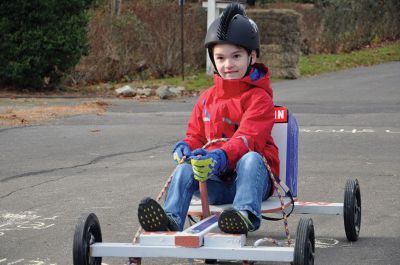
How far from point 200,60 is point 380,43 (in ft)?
30.2

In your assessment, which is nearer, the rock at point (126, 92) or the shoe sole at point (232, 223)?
the shoe sole at point (232, 223)

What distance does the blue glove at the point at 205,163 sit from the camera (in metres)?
5.64

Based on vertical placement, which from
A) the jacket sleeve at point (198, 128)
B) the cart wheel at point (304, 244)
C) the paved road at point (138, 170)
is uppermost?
the jacket sleeve at point (198, 128)

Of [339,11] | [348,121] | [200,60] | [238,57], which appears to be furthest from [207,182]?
[339,11]

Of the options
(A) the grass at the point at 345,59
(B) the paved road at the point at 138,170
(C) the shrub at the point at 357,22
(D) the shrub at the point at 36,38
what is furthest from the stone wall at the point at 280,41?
(C) the shrub at the point at 357,22

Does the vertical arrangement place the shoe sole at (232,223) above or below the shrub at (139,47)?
above

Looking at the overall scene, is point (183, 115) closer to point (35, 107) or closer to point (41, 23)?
point (35, 107)

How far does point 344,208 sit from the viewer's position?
6.66 metres

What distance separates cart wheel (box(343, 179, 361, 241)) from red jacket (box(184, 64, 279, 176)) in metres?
0.55

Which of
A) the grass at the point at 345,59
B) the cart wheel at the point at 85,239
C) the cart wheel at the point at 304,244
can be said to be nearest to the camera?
the cart wheel at the point at 304,244

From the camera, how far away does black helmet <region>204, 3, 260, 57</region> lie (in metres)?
6.29

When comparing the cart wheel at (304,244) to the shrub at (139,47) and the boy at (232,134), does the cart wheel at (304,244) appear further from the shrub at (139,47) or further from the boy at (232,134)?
the shrub at (139,47)

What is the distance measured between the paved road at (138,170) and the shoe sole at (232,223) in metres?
0.95

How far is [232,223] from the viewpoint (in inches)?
213
